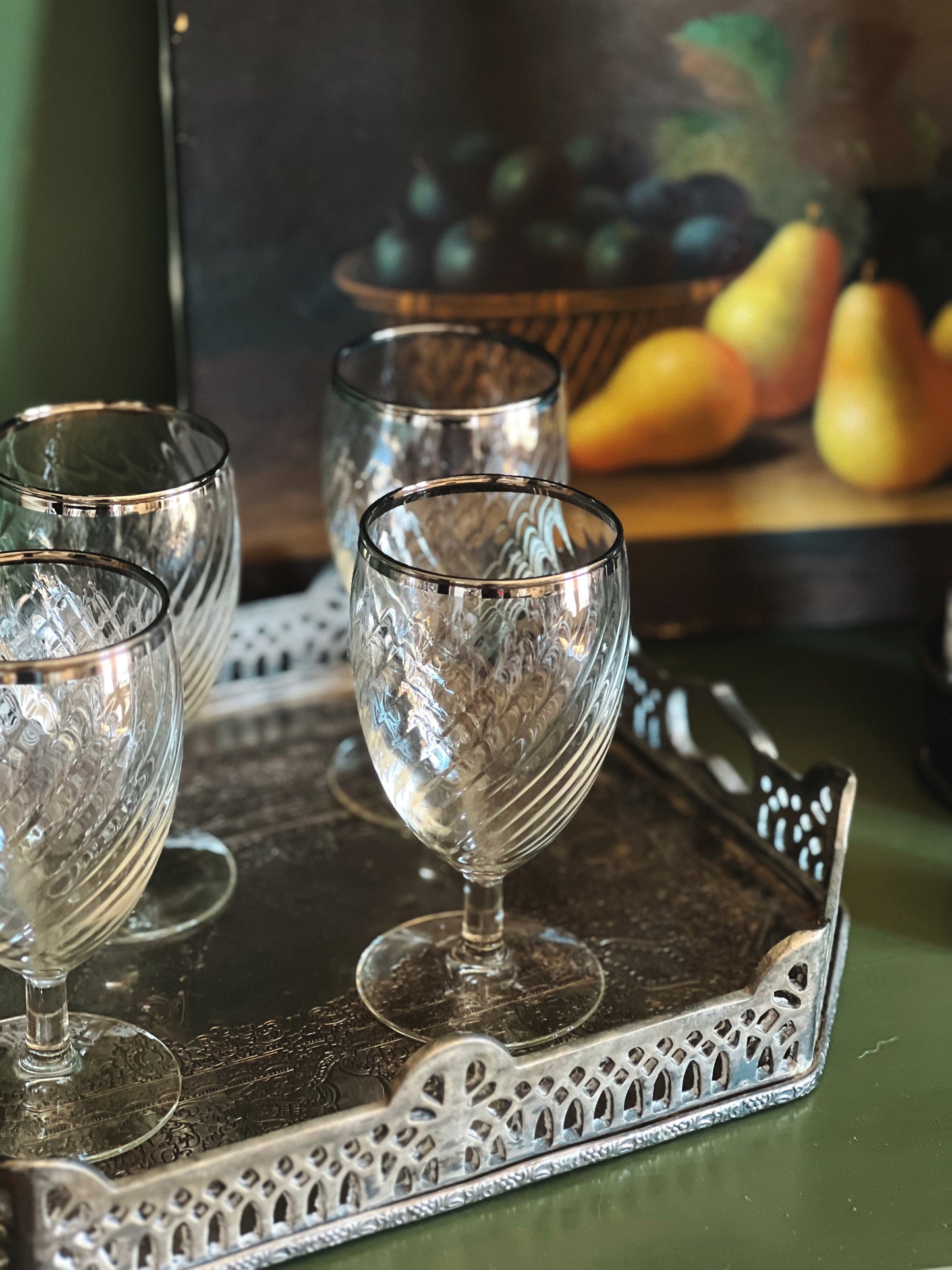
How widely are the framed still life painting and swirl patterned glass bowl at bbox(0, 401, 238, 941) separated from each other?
129 mm

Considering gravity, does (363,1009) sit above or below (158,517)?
below

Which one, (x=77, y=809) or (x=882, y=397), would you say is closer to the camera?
(x=77, y=809)

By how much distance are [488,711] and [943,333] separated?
47cm

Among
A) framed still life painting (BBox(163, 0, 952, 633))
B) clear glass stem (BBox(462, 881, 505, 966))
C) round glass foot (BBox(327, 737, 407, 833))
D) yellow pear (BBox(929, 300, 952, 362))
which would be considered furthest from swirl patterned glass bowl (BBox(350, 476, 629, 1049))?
yellow pear (BBox(929, 300, 952, 362))

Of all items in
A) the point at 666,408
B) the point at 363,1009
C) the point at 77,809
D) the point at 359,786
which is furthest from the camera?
the point at 666,408

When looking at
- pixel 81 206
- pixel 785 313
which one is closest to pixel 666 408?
pixel 785 313

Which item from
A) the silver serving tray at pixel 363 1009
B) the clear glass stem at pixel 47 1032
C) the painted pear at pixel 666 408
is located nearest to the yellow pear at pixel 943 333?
the painted pear at pixel 666 408

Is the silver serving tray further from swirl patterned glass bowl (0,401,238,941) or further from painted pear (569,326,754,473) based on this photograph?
painted pear (569,326,754,473)

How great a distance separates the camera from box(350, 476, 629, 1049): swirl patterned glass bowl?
22.4 inches

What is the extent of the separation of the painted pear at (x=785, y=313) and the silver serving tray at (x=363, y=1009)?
0.18 m

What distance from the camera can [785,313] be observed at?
896 millimetres

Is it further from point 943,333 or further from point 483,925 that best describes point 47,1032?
point 943,333

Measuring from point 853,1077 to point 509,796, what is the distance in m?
0.18

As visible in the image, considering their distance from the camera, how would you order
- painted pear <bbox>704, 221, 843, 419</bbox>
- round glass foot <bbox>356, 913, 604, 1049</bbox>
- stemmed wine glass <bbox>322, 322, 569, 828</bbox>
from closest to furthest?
round glass foot <bbox>356, 913, 604, 1049</bbox>
stemmed wine glass <bbox>322, 322, 569, 828</bbox>
painted pear <bbox>704, 221, 843, 419</bbox>
